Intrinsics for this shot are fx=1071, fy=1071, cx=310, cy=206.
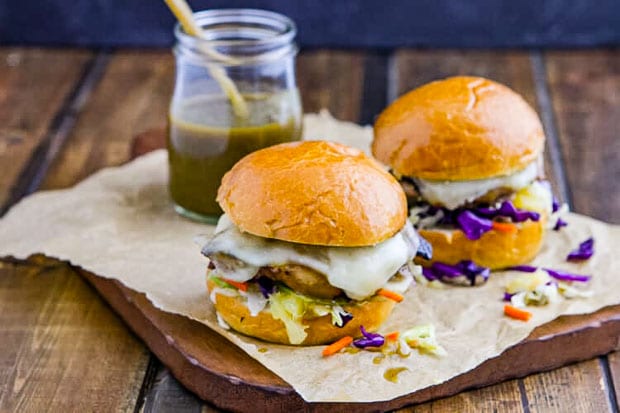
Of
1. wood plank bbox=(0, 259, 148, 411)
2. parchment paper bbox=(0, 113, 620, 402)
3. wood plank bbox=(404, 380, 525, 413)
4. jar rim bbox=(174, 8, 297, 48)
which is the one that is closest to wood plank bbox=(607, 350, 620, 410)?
parchment paper bbox=(0, 113, 620, 402)

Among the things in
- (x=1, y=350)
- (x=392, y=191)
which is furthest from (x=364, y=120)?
(x=1, y=350)

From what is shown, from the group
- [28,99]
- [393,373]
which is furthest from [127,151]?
[393,373]

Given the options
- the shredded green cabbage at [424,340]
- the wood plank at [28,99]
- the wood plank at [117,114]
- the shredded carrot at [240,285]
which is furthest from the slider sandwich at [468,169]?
the wood plank at [28,99]

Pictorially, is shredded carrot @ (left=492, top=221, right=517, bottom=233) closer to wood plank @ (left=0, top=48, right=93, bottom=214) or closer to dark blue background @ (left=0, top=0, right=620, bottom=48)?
wood plank @ (left=0, top=48, right=93, bottom=214)

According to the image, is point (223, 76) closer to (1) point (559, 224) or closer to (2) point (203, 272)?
(2) point (203, 272)

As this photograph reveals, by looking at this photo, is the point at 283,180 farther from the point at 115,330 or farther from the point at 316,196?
the point at 115,330

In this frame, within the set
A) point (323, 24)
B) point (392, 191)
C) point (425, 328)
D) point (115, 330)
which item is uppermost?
point (392, 191)
